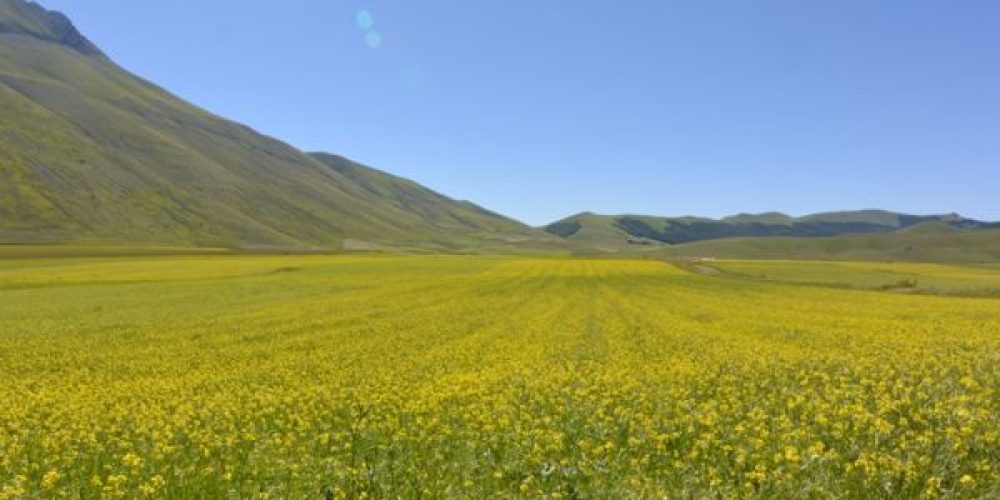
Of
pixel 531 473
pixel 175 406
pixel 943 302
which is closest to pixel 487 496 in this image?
pixel 531 473

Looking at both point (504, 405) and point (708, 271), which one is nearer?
point (504, 405)

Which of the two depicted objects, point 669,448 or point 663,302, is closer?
point 669,448

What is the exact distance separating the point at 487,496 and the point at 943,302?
1772 inches

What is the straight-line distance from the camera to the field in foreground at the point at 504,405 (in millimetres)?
9922

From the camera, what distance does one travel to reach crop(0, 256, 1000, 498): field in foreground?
32.6ft

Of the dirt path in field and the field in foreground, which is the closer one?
the field in foreground

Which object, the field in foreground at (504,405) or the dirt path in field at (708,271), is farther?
the dirt path in field at (708,271)

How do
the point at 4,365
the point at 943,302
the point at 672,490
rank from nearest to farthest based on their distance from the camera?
→ 1. the point at 672,490
2. the point at 4,365
3. the point at 943,302

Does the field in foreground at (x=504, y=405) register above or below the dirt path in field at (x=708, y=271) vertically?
below

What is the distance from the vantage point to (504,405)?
571 inches

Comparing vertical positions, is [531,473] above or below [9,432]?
above

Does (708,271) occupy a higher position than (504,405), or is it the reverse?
(708,271)

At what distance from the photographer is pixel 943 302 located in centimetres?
4459

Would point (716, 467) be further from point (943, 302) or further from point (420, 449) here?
point (943, 302)
